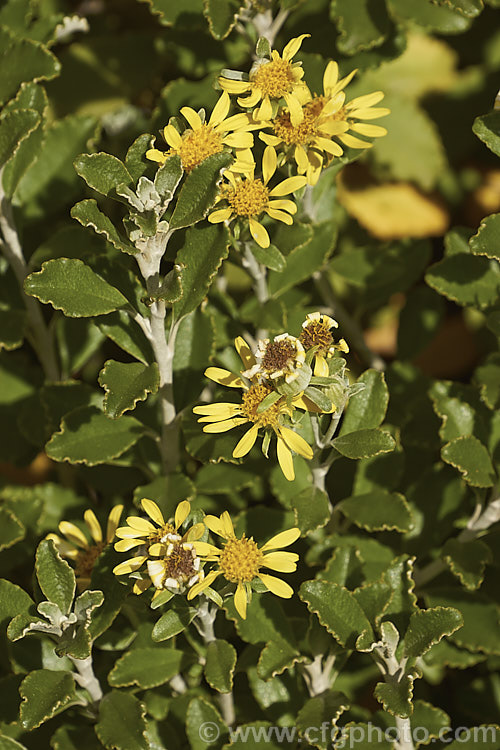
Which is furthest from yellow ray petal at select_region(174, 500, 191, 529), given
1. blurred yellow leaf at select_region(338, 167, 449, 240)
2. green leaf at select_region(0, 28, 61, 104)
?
blurred yellow leaf at select_region(338, 167, 449, 240)

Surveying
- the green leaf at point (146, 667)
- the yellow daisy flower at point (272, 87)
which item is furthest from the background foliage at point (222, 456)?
the yellow daisy flower at point (272, 87)

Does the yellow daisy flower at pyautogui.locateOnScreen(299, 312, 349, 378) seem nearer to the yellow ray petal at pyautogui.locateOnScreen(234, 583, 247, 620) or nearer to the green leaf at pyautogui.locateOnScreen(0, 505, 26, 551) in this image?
the yellow ray petal at pyautogui.locateOnScreen(234, 583, 247, 620)

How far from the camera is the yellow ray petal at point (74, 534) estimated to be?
1663mm

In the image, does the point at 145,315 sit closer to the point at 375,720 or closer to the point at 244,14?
the point at 244,14

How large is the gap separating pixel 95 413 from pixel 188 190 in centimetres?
55

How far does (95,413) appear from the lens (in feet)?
5.50

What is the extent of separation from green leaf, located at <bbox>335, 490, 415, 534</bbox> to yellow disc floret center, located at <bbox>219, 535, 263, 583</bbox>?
0.36 metres

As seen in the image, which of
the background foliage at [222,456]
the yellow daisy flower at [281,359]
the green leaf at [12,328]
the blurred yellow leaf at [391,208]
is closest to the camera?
the yellow daisy flower at [281,359]

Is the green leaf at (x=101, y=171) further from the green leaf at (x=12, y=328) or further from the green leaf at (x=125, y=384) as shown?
the green leaf at (x=12, y=328)

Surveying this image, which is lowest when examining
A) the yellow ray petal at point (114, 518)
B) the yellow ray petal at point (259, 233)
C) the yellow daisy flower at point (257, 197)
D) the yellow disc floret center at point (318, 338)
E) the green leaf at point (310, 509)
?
the yellow ray petal at point (114, 518)

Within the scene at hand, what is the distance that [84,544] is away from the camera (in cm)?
169

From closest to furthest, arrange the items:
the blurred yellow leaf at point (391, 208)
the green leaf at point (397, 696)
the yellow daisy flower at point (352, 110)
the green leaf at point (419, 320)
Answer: the green leaf at point (397, 696) → the yellow daisy flower at point (352, 110) → the green leaf at point (419, 320) → the blurred yellow leaf at point (391, 208)

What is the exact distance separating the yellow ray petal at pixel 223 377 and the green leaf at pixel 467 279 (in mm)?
602

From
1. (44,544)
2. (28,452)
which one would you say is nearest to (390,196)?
(28,452)
